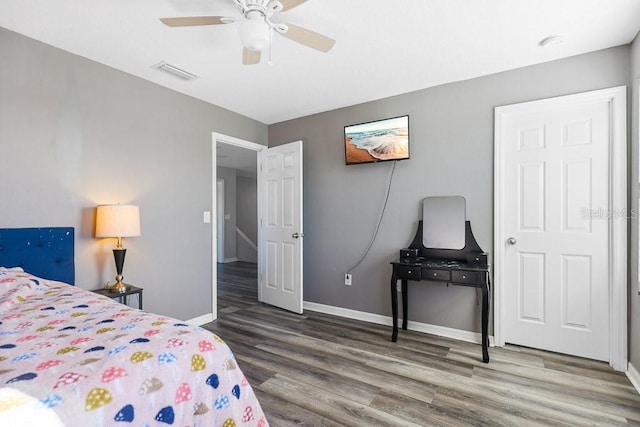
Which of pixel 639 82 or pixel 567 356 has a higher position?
pixel 639 82

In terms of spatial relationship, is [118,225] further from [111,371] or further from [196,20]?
[111,371]

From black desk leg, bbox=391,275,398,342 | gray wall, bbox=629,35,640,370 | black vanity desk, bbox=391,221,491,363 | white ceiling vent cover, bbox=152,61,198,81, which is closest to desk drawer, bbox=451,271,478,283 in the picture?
black vanity desk, bbox=391,221,491,363

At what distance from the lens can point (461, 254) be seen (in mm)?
2869

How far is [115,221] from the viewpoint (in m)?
2.37

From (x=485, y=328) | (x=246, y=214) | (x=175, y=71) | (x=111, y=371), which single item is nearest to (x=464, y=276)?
(x=485, y=328)

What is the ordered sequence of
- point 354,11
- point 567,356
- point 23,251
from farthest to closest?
point 567,356 → point 23,251 → point 354,11

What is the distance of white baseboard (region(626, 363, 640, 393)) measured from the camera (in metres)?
2.04

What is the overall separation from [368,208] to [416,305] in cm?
113

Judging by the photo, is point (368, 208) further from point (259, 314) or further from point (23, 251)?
point (23, 251)

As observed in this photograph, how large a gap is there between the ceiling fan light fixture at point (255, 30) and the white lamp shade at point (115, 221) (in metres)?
1.64

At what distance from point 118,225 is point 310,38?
1.97 m

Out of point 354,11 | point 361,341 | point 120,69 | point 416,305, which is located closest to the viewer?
point 354,11

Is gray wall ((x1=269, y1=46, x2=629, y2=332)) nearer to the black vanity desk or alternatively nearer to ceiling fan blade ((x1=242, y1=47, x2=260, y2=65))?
the black vanity desk

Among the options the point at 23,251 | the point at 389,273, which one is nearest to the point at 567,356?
the point at 389,273
